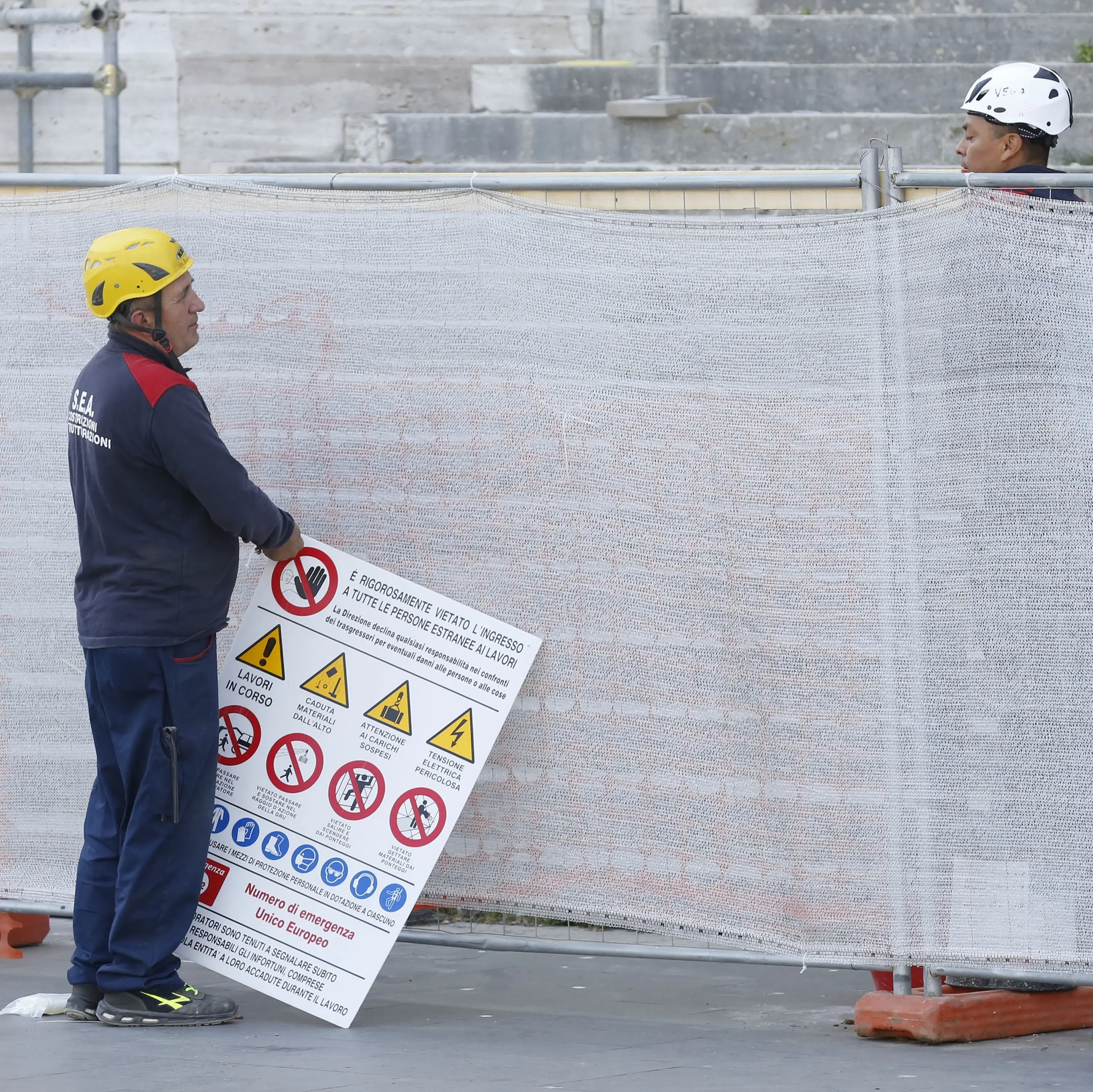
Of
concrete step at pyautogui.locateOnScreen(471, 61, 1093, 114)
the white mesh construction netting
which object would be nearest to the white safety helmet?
the white mesh construction netting

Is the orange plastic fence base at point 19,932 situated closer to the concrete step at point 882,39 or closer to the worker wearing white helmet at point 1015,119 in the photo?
the worker wearing white helmet at point 1015,119

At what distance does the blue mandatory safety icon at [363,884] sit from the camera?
5.07 m

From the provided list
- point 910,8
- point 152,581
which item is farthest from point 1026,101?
point 910,8

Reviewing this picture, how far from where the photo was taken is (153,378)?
4.92 metres

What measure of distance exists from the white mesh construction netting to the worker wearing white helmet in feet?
2.39

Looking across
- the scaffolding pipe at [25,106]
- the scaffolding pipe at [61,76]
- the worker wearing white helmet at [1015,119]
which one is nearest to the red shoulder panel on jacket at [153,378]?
the worker wearing white helmet at [1015,119]

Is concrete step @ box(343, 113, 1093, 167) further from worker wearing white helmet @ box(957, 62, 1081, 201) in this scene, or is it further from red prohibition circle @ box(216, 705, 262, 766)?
red prohibition circle @ box(216, 705, 262, 766)

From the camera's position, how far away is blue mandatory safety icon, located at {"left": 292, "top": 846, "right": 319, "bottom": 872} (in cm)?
511

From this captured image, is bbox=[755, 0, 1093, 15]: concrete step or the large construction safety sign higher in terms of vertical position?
bbox=[755, 0, 1093, 15]: concrete step

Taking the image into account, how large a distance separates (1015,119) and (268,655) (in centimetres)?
256

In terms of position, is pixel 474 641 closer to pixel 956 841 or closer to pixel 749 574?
pixel 749 574

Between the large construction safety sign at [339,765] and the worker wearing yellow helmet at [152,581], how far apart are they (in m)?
0.14

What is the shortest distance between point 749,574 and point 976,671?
0.62 metres

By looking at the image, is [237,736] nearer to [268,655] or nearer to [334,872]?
[268,655]
